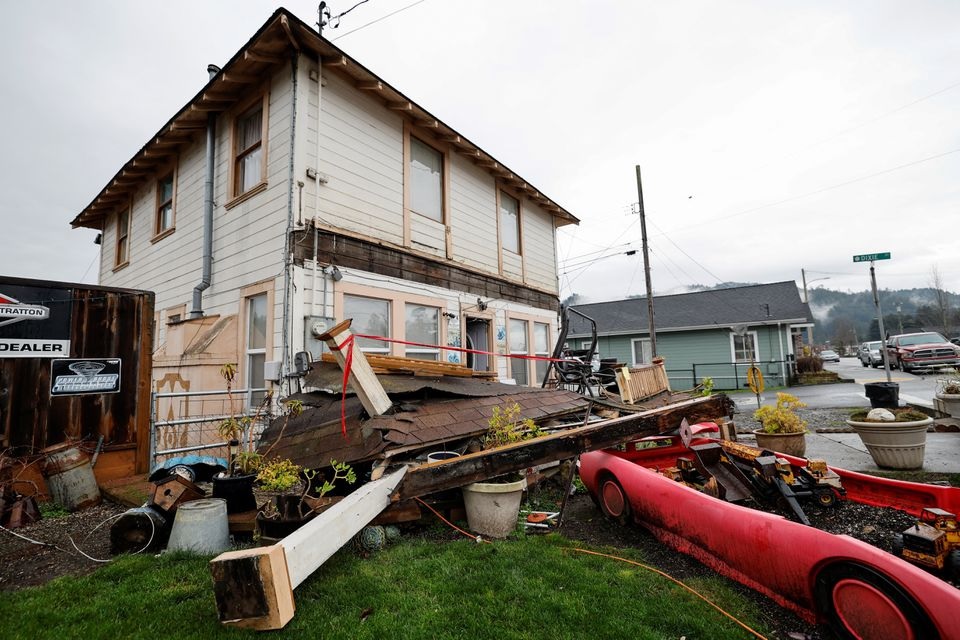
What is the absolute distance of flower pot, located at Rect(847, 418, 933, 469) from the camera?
4910 mm

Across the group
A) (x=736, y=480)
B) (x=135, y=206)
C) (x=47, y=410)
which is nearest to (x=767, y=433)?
(x=736, y=480)

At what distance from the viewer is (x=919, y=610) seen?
1.76 metres

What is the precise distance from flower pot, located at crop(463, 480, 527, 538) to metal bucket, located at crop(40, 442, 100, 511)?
415 cm

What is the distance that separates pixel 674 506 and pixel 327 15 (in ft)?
32.4

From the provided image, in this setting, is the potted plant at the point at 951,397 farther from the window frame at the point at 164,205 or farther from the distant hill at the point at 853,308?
the distant hill at the point at 853,308

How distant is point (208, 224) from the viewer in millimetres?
8031

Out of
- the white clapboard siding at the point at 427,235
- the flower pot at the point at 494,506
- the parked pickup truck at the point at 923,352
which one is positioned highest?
the white clapboard siding at the point at 427,235

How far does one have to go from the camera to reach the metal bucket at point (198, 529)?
326 cm

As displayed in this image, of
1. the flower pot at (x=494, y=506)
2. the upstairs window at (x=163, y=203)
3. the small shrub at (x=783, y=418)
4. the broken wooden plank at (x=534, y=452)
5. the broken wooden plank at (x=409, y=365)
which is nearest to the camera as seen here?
the broken wooden plank at (x=534, y=452)

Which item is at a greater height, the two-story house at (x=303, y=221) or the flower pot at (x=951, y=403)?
the two-story house at (x=303, y=221)

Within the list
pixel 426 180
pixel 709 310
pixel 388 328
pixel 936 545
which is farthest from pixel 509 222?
pixel 709 310

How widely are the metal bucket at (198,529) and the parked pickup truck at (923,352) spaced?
26.3m

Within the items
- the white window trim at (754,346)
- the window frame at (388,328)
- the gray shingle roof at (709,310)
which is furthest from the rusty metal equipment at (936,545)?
the gray shingle roof at (709,310)

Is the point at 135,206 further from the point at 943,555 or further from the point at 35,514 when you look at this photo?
the point at 943,555
